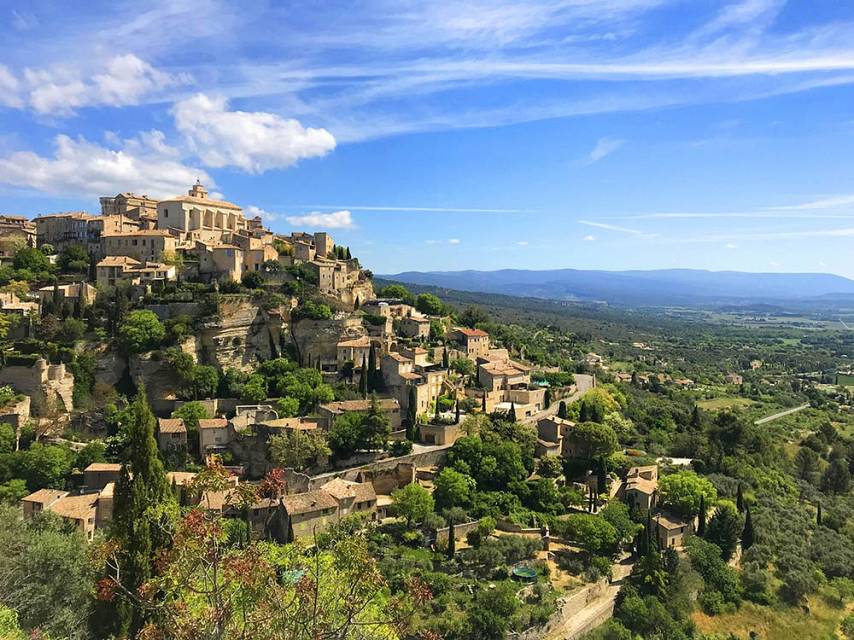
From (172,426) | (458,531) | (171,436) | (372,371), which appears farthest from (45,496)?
(372,371)

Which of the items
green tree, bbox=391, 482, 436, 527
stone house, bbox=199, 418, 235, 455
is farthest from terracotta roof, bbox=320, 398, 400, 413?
green tree, bbox=391, 482, 436, 527

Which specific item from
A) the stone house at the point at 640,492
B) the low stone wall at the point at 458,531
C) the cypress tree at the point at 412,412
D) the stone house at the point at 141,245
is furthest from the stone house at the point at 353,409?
the stone house at the point at 141,245

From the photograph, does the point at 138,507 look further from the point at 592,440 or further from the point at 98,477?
the point at 592,440

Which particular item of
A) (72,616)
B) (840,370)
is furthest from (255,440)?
(840,370)

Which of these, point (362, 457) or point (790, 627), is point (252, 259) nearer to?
point (362, 457)

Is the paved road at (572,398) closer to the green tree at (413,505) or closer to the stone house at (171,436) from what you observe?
the green tree at (413,505)

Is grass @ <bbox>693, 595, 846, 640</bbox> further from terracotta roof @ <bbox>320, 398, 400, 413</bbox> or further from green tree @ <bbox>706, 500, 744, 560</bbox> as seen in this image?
terracotta roof @ <bbox>320, 398, 400, 413</bbox>
